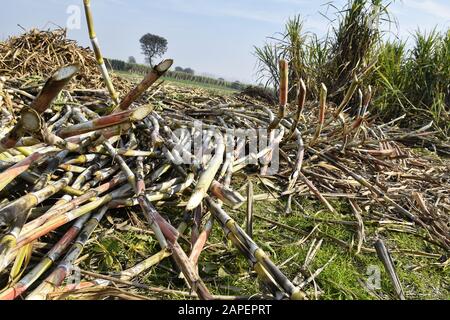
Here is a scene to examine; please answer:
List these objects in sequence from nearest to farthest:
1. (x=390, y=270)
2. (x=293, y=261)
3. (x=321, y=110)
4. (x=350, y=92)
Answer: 1. (x=390, y=270)
2. (x=293, y=261)
3. (x=321, y=110)
4. (x=350, y=92)

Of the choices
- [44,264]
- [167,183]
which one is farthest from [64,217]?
[167,183]

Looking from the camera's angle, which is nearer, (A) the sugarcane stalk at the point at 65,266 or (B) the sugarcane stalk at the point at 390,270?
(A) the sugarcane stalk at the point at 65,266

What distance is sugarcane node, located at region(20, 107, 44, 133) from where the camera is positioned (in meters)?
1.08

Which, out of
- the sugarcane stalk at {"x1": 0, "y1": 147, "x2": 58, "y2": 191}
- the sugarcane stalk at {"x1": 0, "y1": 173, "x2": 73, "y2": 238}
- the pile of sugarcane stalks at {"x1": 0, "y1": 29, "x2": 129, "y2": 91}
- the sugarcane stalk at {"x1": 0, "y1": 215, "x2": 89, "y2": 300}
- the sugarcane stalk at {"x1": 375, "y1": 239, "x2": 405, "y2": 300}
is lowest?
the sugarcane stalk at {"x1": 0, "y1": 215, "x2": 89, "y2": 300}

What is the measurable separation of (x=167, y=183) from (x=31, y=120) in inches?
36.0

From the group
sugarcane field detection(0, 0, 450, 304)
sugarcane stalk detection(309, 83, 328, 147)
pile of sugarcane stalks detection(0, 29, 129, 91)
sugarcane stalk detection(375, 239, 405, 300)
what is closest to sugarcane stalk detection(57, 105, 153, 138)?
sugarcane field detection(0, 0, 450, 304)

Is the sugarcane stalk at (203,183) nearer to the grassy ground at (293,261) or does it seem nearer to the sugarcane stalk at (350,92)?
the grassy ground at (293,261)

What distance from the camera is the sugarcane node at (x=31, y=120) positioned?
1.08m

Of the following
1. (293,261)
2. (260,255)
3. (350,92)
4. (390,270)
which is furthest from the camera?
(350,92)

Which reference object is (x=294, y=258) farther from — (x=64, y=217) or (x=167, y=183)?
(x=64, y=217)

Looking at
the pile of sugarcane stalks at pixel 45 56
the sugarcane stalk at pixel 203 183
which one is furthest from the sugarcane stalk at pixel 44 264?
the pile of sugarcane stalks at pixel 45 56

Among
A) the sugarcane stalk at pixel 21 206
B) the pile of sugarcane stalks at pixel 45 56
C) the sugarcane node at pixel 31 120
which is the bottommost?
the sugarcane stalk at pixel 21 206

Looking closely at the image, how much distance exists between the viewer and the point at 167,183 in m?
1.96

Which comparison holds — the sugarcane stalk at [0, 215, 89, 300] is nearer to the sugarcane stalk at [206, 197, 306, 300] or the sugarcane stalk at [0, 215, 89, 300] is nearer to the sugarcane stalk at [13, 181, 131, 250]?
the sugarcane stalk at [13, 181, 131, 250]
